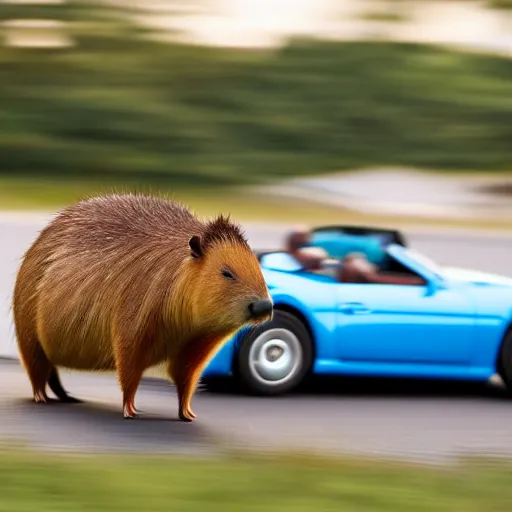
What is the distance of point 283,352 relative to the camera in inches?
350

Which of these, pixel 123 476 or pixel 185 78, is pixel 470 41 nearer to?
pixel 185 78

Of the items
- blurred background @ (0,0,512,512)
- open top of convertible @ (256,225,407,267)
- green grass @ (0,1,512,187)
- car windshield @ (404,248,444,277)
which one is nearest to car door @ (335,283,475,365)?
car windshield @ (404,248,444,277)

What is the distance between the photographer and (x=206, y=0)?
20.3 meters

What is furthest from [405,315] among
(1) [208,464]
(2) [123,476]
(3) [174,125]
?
(3) [174,125]

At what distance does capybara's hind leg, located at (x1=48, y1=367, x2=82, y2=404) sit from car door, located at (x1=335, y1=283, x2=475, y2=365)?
6.55ft

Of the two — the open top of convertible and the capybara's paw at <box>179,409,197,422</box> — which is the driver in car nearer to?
the open top of convertible

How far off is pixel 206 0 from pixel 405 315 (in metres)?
12.4

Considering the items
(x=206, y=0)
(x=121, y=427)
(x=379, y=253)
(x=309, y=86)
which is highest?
(x=206, y=0)

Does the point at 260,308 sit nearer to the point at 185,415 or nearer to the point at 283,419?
the point at 185,415

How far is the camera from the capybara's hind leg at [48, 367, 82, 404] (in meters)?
8.21

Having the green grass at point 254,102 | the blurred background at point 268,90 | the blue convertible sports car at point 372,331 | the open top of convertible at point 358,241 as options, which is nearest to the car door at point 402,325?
the blue convertible sports car at point 372,331

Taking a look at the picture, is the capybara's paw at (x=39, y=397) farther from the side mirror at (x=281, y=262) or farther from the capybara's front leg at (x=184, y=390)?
the side mirror at (x=281, y=262)

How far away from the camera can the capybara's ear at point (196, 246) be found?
272 inches

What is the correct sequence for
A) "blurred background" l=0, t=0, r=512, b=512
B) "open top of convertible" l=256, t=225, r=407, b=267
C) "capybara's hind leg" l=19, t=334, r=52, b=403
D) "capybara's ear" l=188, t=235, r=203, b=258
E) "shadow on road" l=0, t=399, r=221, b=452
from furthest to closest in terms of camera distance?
"blurred background" l=0, t=0, r=512, b=512 < "open top of convertible" l=256, t=225, r=407, b=267 < "capybara's hind leg" l=19, t=334, r=52, b=403 < "capybara's ear" l=188, t=235, r=203, b=258 < "shadow on road" l=0, t=399, r=221, b=452
